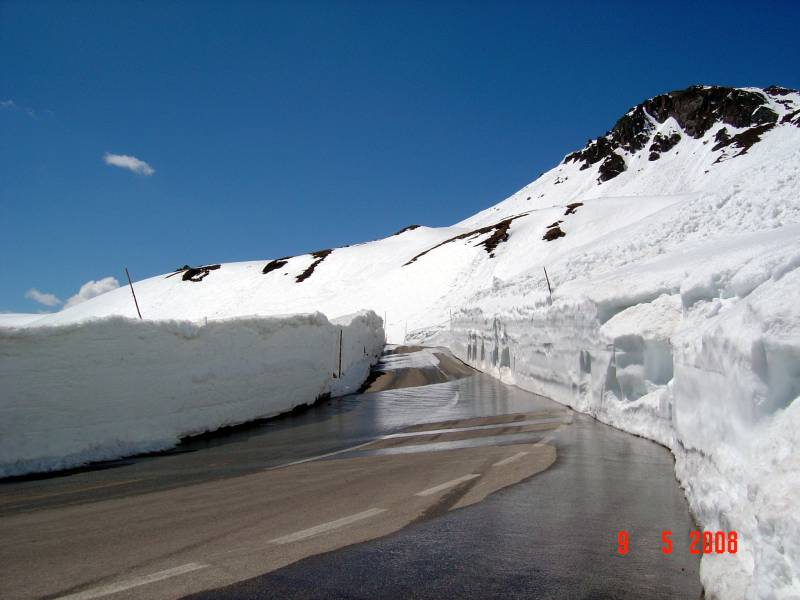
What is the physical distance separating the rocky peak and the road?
123 meters

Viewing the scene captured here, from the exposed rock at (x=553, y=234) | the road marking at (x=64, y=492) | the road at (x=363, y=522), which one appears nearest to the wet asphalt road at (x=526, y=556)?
the road at (x=363, y=522)

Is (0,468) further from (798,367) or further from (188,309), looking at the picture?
(188,309)

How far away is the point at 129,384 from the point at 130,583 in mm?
5912

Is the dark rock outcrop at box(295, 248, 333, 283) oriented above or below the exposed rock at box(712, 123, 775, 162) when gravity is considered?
below

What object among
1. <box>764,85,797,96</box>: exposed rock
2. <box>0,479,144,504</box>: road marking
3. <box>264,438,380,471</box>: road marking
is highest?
<box>764,85,797,96</box>: exposed rock

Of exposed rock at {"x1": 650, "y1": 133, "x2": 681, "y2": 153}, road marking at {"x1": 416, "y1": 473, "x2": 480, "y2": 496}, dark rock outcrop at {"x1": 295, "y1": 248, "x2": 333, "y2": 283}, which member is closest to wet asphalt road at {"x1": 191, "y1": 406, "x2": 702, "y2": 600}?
road marking at {"x1": 416, "y1": 473, "x2": 480, "y2": 496}

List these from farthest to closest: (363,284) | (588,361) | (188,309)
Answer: (188,309), (363,284), (588,361)

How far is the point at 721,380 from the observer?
4379 millimetres

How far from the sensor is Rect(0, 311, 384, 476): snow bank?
7363 millimetres

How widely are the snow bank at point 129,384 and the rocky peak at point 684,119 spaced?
398ft

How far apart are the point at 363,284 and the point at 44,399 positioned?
63.6 m

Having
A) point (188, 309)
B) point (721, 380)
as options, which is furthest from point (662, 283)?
point (188, 309)
